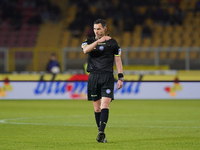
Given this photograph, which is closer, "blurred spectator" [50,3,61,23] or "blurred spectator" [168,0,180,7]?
"blurred spectator" [168,0,180,7]

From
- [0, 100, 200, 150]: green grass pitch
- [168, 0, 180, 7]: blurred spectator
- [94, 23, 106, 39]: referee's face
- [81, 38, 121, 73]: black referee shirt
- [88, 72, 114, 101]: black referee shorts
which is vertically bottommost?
[0, 100, 200, 150]: green grass pitch

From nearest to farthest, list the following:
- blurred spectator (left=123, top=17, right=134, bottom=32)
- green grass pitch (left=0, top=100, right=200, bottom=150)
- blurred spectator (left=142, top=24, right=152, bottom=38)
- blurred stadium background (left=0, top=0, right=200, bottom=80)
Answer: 1. green grass pitch (left=0, top=100, right=200, bottom=150)
2. blurred stadium background (left=0, top=0, right=200, bottom=80)
3. blurred spectator (left=142, top=24, right=152, bottom=38)
4. blurred spectator (left=123, top=17, right=134, bottom=32)

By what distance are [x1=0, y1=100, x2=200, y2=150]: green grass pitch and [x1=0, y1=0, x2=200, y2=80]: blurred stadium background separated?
10.5 m

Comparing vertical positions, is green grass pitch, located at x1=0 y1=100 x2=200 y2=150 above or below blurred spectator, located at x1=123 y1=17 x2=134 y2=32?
below

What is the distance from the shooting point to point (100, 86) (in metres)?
7.31

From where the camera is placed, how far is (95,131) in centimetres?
875

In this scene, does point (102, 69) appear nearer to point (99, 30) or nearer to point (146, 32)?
point (99, 30)

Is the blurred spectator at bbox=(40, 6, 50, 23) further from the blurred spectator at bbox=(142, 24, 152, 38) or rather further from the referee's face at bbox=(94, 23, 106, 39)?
the referee's face at bbox=(94, 23, 106, 39)

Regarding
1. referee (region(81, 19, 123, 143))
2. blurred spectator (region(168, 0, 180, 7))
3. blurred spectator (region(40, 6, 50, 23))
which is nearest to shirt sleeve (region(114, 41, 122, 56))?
referee (region(81, 19, 123, 143))

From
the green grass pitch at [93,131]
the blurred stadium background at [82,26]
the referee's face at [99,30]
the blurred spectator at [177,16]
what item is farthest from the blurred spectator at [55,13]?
the referee's face at [99,30]

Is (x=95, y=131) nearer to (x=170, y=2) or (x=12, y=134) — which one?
Result: (x=12, y=134)

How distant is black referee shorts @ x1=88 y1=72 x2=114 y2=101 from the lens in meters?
7.19

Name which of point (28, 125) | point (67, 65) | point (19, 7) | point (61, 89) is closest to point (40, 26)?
point (19, 7)

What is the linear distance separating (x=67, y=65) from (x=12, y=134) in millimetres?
14887
